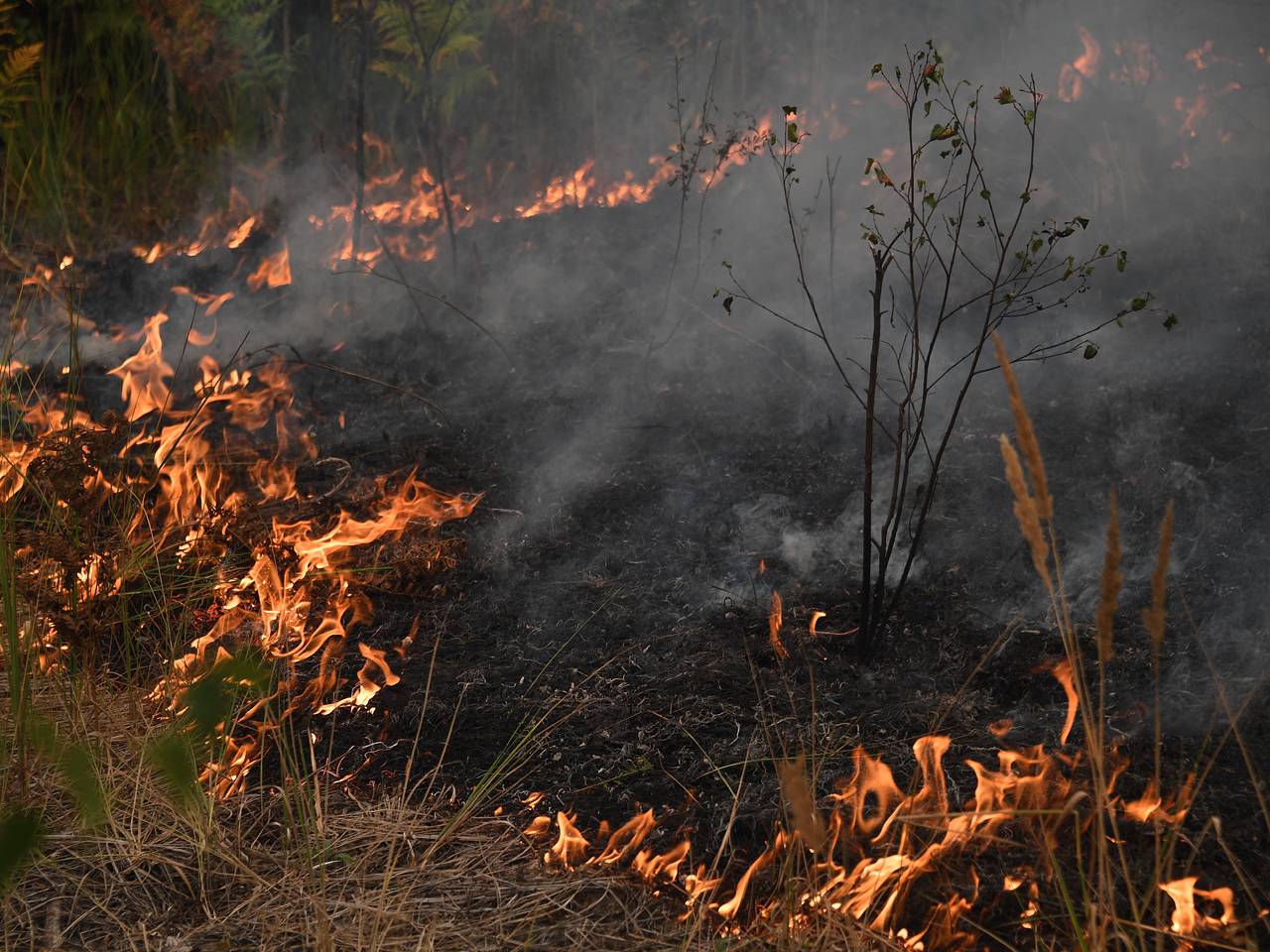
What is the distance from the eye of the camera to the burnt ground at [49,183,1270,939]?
2.43m

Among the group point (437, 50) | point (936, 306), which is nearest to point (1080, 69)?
point (936, 306)

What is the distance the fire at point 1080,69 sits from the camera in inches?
218

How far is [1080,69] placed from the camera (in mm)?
5676

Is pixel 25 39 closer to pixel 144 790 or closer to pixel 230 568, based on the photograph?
pixel 230 568

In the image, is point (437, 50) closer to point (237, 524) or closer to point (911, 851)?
point (237, 524)

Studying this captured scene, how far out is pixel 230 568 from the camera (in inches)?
127

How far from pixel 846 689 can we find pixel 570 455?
1556mm

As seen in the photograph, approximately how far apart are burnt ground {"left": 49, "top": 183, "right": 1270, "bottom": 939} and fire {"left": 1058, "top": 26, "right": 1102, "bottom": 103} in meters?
1.90

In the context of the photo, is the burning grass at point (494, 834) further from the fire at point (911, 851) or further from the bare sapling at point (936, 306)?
the bare sapling at point (936, 306)

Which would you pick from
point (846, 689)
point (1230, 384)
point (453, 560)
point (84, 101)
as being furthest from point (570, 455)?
point (84, 101)

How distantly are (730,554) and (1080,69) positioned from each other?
4018mm

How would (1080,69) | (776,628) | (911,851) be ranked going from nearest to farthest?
(911,851) < (776,628) < (1080,69)

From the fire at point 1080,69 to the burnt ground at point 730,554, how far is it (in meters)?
1.90

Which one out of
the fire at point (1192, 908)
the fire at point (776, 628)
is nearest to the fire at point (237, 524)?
the fire at point (776, 628)
